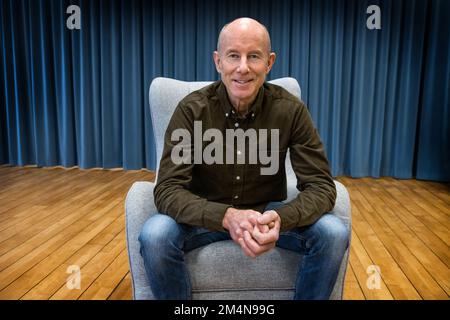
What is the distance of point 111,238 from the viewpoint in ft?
8.43

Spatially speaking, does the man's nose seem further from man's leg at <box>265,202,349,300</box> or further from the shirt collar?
man's leg at <box>265,202,349,300</box>

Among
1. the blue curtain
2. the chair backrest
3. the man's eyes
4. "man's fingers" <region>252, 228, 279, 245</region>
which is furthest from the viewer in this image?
the blue curtain

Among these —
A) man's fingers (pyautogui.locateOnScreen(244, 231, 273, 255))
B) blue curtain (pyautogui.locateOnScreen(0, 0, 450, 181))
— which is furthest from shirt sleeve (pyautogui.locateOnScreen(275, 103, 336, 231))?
blue curtain (pyautogui.locateOnScreen(0, 0, 450, 181))

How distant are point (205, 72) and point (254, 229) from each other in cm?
318

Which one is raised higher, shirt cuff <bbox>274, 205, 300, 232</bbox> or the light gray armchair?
shirt cuff <bbox>274, 205, 300, 232</bbox>

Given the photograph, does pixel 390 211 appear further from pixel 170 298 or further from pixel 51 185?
pixel 51 185

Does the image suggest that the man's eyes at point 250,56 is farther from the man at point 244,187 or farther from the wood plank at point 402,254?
the wood plank at point 402,254

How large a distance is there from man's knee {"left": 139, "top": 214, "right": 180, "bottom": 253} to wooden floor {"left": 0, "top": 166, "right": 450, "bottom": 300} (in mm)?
698

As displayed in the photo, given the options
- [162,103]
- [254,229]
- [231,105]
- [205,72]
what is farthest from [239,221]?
[205,72]

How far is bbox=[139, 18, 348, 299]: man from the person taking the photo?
4.26ft

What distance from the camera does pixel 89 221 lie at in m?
2.86

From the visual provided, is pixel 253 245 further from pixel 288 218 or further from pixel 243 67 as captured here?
pixel 243 67

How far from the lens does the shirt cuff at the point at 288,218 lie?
4.29 feet
